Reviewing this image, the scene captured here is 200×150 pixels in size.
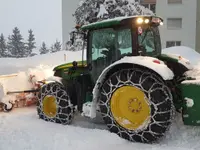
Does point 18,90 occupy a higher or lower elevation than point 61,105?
higher

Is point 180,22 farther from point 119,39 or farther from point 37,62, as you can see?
point 119,39

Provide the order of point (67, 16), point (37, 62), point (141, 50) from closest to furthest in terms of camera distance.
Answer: point (141, 50) → point (37, 62) → point (67, 16)

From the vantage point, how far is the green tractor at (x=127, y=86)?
464cm

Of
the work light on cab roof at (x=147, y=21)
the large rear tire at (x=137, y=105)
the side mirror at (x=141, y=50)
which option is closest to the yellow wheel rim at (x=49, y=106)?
the large rear tire at (x=137, y=105)

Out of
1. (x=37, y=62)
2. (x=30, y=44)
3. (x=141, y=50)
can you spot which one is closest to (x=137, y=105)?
(x=141, y=50)

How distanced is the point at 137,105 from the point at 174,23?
23967 millimetres

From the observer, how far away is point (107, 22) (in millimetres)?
5359

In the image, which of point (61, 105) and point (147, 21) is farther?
point (61, 105)

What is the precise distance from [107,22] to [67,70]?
1622 mm

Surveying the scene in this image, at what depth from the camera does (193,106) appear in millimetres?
4590

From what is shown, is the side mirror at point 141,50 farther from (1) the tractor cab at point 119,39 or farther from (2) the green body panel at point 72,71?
(2) the green body panel at point 72,71

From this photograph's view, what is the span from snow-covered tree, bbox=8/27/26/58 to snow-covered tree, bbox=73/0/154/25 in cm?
3577

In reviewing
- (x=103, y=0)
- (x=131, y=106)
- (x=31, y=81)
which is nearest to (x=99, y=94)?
(x=131, y=106)

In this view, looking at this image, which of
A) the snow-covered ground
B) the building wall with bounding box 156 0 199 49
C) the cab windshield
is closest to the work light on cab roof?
the cab windshield
